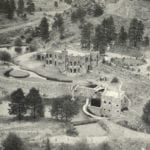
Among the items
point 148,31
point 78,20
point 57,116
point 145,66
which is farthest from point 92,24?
point 57,116

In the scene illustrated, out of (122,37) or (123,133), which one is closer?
(123,133)

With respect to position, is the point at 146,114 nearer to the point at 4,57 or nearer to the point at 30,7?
the point at 4,57

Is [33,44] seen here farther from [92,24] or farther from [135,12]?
[135,12]

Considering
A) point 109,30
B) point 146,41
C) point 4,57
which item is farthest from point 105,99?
point 109,30

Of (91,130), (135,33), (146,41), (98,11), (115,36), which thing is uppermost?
(98,11)

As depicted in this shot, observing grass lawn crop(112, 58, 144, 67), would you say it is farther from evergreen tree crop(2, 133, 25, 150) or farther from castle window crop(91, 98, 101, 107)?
evergreen tree crop(2, 133, 25, 150)

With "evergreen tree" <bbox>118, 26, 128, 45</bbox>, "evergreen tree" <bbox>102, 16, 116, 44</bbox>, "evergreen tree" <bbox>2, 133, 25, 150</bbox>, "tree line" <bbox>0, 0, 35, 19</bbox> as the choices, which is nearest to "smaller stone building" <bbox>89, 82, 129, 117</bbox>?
"evergreen tree" <bbox>2, 133, 25, 150</bbox>

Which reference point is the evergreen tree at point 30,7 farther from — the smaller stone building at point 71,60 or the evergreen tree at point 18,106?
the evergreen tree at point 18,106
